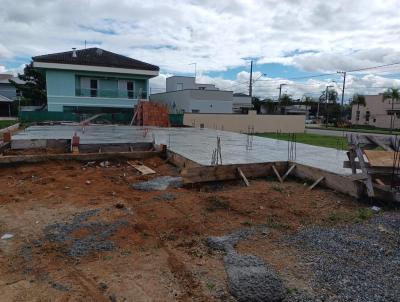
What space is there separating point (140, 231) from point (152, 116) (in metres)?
20.5

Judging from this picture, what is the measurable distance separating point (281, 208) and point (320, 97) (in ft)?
224

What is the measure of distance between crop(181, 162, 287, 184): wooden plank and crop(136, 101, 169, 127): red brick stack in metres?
17.3

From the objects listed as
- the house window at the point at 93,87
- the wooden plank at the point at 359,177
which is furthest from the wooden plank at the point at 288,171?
the house window at the point at 93,87

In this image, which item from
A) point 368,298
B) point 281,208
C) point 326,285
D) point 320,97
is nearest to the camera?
point 368,298

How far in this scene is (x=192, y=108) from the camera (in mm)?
32594

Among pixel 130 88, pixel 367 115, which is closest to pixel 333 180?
pixel 130 88

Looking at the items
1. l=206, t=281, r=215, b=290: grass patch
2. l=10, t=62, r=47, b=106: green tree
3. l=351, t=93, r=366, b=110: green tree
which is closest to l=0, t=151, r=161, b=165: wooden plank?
l=206, t=281, r=215, b=290: grass patch

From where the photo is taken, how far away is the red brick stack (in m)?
24.8

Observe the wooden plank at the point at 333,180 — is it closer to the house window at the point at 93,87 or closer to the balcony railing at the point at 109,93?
the balcony railing at the point at 109,93

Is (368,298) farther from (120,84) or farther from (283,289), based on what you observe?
(120,84)

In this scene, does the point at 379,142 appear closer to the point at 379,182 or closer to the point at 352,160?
the point at 352,160

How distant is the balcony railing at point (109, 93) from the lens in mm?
30109

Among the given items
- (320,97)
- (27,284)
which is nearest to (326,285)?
(27,284)

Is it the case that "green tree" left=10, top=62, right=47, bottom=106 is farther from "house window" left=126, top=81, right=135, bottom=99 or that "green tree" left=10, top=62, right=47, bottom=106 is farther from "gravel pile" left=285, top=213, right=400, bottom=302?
"gravel pile" left=285, top=213, right=400, bottom=302
